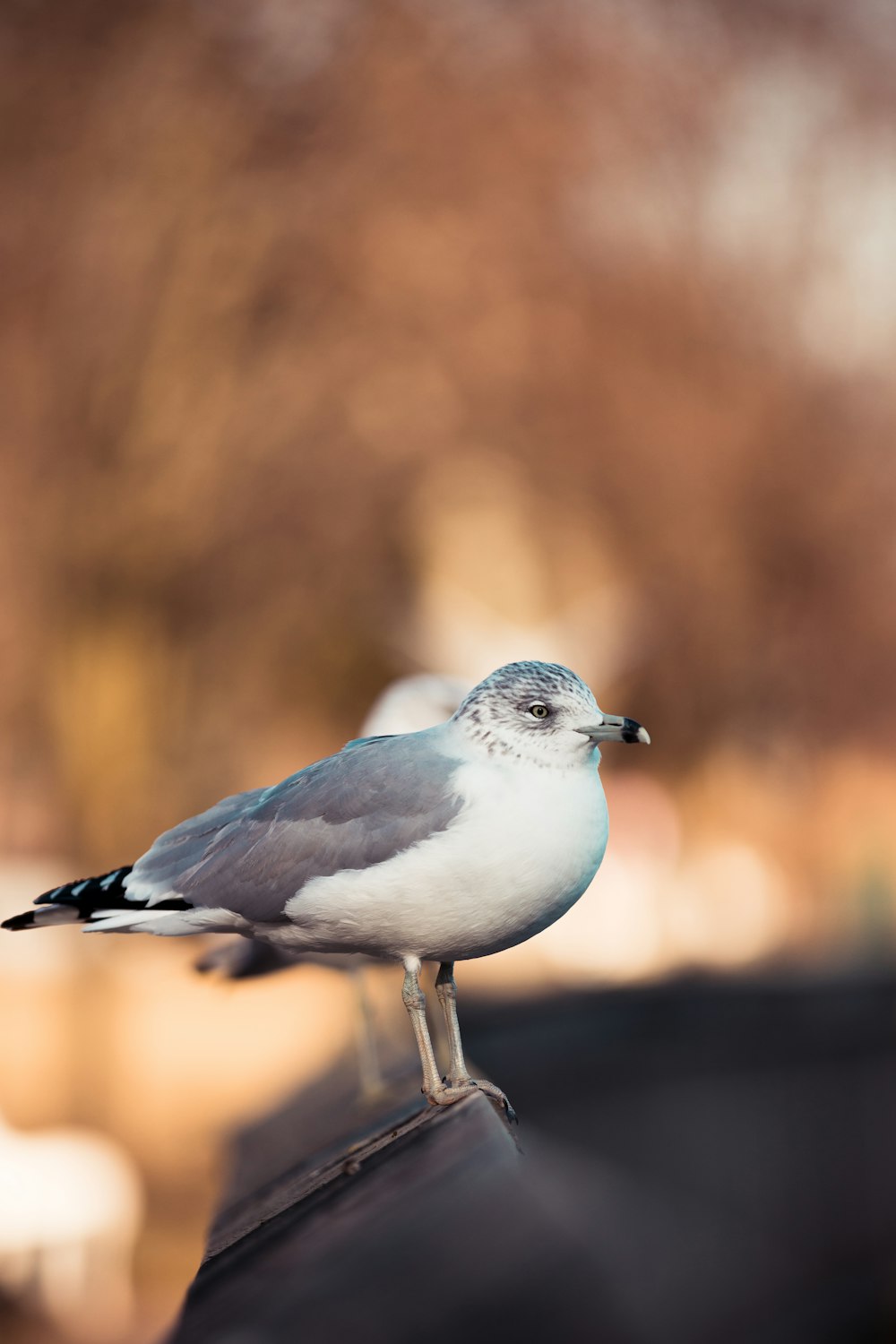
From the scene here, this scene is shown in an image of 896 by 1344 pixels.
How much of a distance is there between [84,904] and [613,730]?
1.04 ft

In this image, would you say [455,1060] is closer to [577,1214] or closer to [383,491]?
[577,1214]

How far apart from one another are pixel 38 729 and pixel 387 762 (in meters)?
4.18

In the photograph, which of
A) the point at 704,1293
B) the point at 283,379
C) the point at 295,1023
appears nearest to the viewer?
the point at 704,1293

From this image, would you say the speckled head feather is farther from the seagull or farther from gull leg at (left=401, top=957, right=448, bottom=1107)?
gull leg at (left=401, top=957, right=448, bottom=1107)

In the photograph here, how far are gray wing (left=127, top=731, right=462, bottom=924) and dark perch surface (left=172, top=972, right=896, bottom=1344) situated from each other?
0.15 metres

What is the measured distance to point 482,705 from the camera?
790 mm

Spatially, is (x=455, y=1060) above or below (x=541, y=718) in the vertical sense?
below

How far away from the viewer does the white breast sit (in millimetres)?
684

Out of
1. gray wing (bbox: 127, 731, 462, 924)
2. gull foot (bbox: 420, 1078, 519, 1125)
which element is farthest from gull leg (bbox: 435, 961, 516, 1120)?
gray wing (bbox: 127, 731, 462, 924)

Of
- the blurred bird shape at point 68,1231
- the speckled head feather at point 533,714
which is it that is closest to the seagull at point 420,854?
the speckled head feather at point 533,714

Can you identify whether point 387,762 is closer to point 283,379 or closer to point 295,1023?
point 295,1023

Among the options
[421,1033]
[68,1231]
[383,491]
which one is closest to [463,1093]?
[421,1033]

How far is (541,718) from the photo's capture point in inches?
30.3

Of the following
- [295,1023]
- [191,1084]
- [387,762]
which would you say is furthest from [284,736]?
[387,762]
